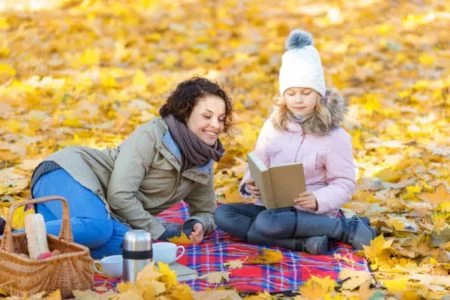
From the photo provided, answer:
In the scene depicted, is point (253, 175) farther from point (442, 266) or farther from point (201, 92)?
point (442, 266)

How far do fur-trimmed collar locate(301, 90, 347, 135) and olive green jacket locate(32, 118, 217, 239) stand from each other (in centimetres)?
54

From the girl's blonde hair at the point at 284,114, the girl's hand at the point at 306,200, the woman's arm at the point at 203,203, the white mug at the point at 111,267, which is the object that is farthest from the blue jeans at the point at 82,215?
the girl's blonde hair at the point at 284,114

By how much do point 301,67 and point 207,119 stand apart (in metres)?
0.56

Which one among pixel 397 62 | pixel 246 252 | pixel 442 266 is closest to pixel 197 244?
pixel 246 252

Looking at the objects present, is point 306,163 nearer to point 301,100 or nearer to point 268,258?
point 301,100

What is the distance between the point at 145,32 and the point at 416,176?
16.9 feet

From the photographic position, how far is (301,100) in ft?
14.9

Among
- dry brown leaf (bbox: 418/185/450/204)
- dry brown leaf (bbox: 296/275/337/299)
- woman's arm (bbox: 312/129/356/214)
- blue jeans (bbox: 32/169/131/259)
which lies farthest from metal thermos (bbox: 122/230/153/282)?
dry brown leaf (bbox: 418/185/450/204)

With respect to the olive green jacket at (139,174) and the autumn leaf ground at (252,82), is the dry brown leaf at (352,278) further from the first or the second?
the olive green jacket at (139,174)

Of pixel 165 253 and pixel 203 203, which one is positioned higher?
pixel 203 203

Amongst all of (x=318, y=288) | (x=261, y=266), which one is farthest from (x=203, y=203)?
(x=318, y=288)

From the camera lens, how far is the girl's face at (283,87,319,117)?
454 centimetres

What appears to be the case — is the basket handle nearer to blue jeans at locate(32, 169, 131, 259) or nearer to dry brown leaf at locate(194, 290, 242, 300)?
blue jeans at locate(32, 169, 131, 259)

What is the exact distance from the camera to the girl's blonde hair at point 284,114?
14.9 feet
